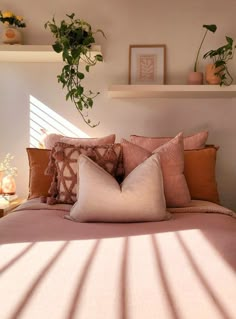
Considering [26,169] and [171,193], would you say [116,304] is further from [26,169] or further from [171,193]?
[26,169]

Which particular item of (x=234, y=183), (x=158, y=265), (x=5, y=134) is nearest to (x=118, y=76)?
(x=5, y=134)

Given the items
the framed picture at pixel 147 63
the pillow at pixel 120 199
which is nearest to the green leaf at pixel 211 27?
the framed picture at pixel 147 63

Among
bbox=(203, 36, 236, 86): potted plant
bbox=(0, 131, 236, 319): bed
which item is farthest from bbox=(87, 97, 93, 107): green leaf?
bbox=(203, 36, 236, 86): potted plant

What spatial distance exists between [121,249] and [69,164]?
0.93 metres

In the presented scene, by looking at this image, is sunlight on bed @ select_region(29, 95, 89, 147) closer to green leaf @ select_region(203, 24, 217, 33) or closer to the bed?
the bed

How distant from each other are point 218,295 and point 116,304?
0.25m

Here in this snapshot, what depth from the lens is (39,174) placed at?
2.30 metres

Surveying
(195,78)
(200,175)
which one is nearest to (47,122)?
(195,78)

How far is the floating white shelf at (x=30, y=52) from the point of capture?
2527mm

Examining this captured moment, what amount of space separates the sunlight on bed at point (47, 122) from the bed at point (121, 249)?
57cm

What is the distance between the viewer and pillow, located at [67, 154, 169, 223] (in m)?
1.72

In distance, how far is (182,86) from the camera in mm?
2576

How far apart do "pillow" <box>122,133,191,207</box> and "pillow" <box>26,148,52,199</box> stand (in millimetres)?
538

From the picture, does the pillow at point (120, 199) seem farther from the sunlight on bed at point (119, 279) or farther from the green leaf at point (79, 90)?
the green leaf at point (79, 90)
